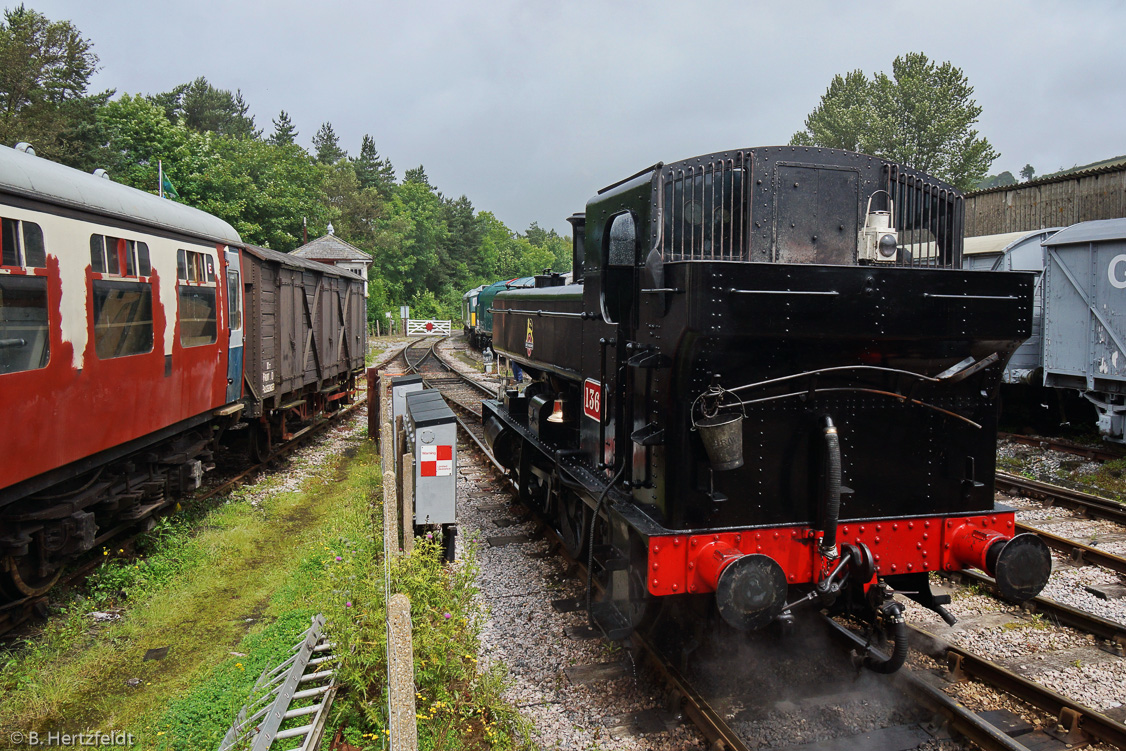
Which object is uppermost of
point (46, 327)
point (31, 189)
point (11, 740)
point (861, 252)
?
point (31, 189)

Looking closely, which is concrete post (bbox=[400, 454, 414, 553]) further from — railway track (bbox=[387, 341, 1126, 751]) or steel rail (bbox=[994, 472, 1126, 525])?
steel rail (bbox=[994, 472, 1126, 525])

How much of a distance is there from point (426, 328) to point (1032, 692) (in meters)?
51.6

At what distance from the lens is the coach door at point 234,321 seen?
8.93 metres

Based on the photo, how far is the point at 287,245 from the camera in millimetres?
38188

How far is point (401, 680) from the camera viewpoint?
8.95 feet

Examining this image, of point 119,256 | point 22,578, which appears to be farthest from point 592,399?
point 22,578

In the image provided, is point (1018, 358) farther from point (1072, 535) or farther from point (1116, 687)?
point (1116, 687)

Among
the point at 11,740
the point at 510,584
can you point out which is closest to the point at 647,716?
the point at 510,584

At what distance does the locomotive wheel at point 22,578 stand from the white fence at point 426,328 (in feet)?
155

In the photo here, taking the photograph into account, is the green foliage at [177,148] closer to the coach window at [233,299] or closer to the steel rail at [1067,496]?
the coach window at [233,299]

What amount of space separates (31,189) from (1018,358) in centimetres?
1407

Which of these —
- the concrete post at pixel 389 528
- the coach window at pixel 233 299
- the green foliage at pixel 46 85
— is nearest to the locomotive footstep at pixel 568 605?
the concrete post at pixel 389 528

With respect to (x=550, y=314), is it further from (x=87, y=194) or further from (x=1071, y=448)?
(x=1071, y=448)

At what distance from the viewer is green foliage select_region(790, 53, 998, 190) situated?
37.2 metres
